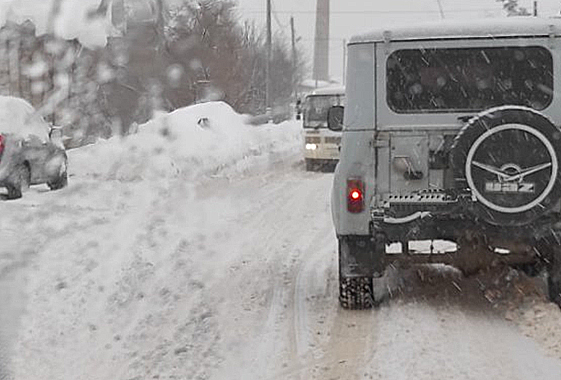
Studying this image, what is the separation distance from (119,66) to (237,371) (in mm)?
25665

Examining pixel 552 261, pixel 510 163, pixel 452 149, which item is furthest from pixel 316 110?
pixel 510 163

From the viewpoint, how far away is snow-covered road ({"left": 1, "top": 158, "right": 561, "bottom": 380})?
6.31 meters

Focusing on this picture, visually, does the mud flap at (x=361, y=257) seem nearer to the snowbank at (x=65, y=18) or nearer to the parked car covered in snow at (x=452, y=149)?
the parked car covered in snow at (x=452, y=149)

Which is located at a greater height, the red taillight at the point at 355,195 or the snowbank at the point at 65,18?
the snowbank at the point at 65,18

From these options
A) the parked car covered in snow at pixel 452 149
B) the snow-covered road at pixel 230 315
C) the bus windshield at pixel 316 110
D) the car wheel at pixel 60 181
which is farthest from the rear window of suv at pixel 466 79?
the bus windshield at pixel 316 110

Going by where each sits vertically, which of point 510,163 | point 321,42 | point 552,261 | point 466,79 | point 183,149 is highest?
point 321,42

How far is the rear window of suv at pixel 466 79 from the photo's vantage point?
7.61 metres

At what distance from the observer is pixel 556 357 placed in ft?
21.1

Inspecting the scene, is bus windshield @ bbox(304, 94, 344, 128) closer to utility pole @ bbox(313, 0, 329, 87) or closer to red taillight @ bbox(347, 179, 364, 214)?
red taillight @ bbox(347, 179, 364, 214)

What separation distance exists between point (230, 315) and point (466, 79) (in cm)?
279

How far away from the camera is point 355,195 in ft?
24.6

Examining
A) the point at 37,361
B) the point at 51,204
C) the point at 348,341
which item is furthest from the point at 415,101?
the point at 51,204

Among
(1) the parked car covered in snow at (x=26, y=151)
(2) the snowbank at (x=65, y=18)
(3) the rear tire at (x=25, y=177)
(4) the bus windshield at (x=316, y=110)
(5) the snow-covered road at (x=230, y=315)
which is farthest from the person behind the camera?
(2) the snowbank at (x=65, y=18)

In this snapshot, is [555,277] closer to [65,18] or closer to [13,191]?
[13,191]
